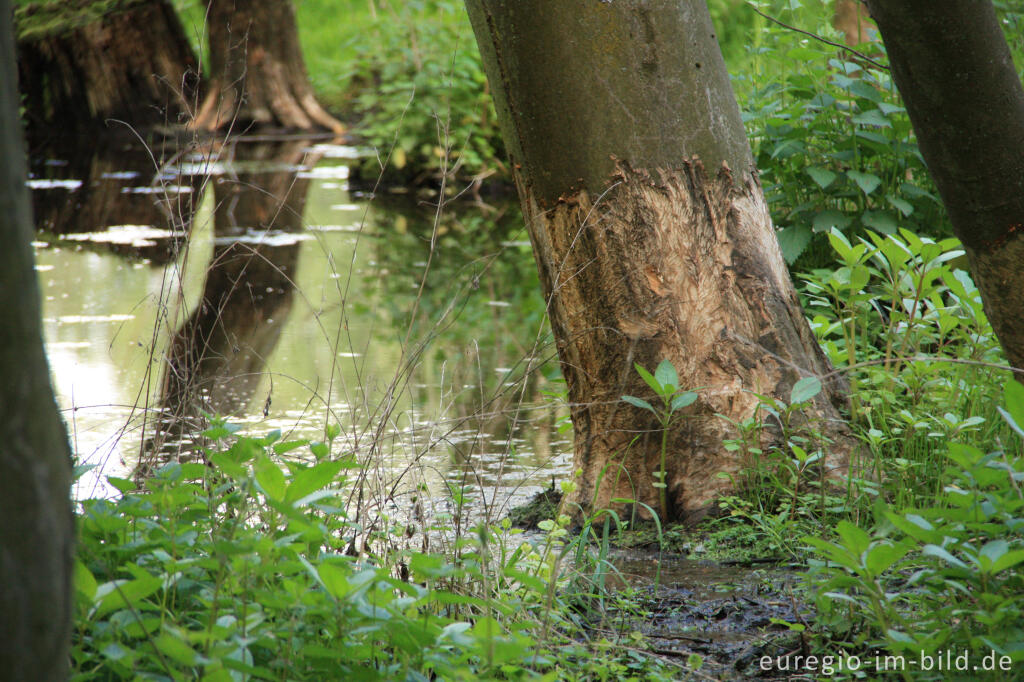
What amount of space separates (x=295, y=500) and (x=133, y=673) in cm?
35

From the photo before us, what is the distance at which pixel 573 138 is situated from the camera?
109 inches

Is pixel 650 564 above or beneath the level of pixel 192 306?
beneath

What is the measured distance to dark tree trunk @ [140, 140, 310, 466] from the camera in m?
2.53

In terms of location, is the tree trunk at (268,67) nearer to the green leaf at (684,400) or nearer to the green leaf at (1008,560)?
the green leaf at (684,400)

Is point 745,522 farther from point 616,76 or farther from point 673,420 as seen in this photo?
point 616,76

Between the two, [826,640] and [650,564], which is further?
[650,564]

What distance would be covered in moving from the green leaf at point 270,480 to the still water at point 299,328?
16.7 inches

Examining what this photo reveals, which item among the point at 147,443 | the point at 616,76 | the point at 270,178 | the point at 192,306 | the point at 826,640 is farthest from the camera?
the point at 270,178

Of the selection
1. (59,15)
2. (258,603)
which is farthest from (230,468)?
(59,15)

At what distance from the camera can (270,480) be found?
5.26 ft

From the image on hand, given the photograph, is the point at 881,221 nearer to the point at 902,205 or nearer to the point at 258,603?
the point at 902,205

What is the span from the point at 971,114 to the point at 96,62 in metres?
A: 14.4

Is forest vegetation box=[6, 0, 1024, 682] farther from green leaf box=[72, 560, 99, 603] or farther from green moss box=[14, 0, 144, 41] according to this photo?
green moss box=[14, 0, 144, 41]

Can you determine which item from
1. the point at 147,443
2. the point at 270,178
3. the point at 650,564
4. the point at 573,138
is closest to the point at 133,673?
the point at 650,564
